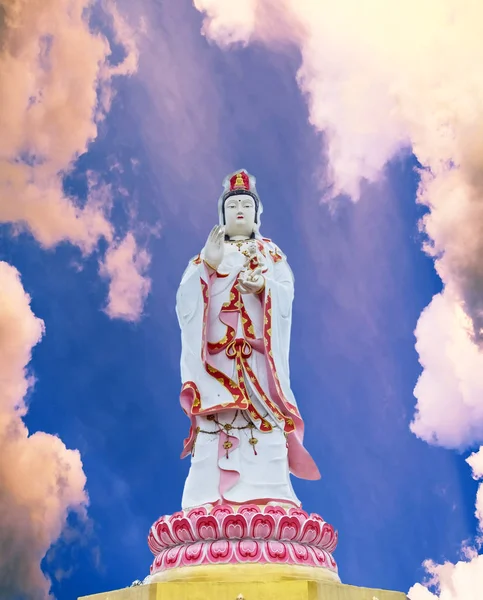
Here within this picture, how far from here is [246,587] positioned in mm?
3236

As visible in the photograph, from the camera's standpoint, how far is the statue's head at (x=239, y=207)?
4.91m

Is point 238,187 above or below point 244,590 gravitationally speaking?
above

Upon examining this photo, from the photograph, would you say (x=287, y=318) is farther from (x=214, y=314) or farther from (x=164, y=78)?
(x=164, y=78)

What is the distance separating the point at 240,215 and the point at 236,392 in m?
1.27

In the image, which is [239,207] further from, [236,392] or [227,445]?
[227,445]

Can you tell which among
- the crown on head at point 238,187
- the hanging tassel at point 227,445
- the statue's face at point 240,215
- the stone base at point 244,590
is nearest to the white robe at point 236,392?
the hanging tassel at point 227,445

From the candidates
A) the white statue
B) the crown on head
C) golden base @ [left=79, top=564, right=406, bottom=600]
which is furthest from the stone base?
the crown on head

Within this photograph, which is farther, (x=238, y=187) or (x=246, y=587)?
(x=238, y=187)

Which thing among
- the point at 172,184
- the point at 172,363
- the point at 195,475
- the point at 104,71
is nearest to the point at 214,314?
the point at 195,475

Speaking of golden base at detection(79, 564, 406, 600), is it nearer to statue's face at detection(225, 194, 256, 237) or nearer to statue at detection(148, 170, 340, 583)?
statue at detection(148, 170, 340, 583)

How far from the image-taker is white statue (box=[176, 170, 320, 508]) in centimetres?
405

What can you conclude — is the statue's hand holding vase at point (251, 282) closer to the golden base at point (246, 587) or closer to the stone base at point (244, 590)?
the golden base at point (246, 587)

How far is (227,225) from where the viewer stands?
495 centimetres

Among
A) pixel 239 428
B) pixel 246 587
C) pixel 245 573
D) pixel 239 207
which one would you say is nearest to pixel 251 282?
pixel 239 207
